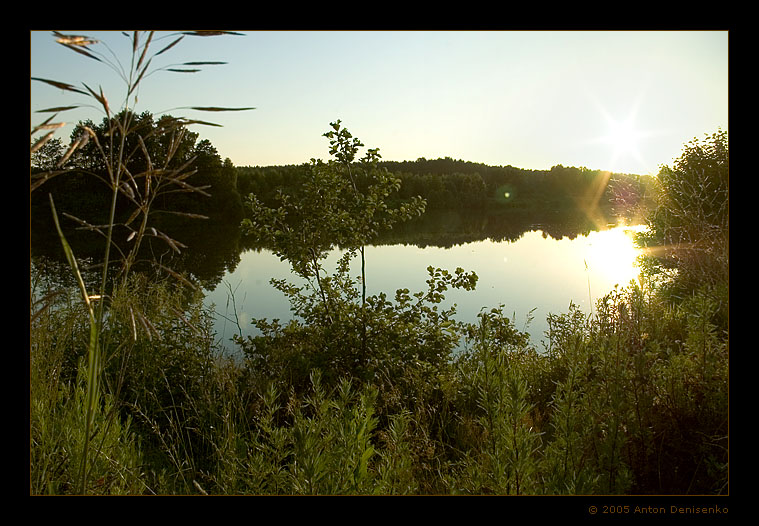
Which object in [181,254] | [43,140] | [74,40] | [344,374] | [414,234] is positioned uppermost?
[414,234]

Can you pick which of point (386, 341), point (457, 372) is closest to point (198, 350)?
point (386, 341)

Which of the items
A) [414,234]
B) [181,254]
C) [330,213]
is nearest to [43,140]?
[330,213]

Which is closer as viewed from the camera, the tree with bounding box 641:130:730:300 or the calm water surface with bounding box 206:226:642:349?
the tree with bounding box 641:130:730:300

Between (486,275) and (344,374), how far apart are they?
354 inches

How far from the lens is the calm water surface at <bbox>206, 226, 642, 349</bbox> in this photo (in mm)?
8211

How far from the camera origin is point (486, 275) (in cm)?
1312

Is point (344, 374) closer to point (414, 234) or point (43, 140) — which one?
point (43, 140)

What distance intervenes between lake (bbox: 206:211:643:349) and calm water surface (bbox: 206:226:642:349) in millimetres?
17

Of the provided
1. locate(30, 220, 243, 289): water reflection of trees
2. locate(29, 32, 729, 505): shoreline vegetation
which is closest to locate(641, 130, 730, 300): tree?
locate(29, 32, 729, 505): shoreline vegetation

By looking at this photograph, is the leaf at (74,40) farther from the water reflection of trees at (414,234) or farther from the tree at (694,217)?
the water reflection of trees at (414,234)

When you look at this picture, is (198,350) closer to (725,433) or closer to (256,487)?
(256,487)

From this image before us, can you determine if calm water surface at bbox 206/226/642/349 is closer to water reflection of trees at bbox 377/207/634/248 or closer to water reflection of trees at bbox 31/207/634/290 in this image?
water reflection of trees at bbox 31/207/634/290
